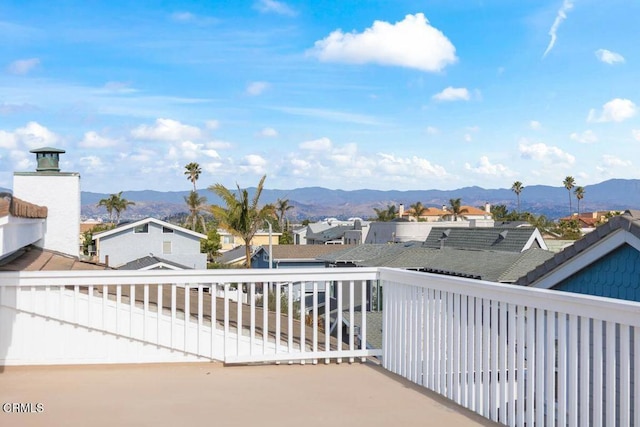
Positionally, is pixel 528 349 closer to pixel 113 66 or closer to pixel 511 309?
pixel 511 309

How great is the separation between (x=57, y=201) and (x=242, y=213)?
1504cm

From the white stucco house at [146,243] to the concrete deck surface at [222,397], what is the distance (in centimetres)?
3395

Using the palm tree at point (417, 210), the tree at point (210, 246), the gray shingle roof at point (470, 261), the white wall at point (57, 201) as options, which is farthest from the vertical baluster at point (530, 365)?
the palm tree at point (417, 210)

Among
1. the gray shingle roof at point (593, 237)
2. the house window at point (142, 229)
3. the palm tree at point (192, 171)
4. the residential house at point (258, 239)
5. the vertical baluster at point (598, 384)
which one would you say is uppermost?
the palm tree at point (192, 171)

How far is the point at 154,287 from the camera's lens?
695 cm

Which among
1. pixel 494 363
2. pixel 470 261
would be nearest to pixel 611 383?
pixel 494 363

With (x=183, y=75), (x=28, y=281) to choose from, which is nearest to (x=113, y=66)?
(x=183, y=75)

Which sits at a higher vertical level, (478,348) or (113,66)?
(113,66)

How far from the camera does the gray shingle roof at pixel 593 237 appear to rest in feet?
16.0

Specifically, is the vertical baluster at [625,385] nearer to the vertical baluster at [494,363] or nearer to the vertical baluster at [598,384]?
the vertical baluster at [598,384]

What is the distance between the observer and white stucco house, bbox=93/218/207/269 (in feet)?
126

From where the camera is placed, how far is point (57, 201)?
27.8 feet

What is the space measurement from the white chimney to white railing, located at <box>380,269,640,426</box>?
4.85 m

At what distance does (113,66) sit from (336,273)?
127 ft
